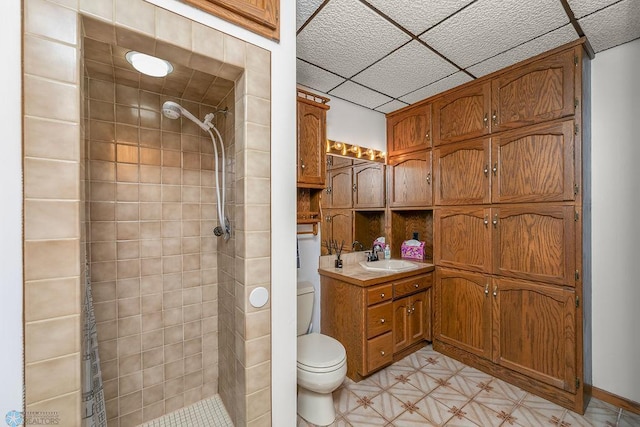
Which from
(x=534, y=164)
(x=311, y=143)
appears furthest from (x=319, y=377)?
(x=534, y=164)

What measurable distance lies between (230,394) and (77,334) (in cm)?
94

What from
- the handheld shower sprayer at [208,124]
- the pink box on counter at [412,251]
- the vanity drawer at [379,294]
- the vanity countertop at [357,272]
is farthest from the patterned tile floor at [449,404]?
the handheld shower sprayer at [208,124]

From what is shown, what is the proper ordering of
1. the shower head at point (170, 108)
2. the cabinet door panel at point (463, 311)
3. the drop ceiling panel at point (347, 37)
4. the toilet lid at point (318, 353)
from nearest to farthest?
the shower head at point (170, 108) → the drop ceiling panel at point (347, 37) → the toilet lid at point (318, 353) → the cabinet door panel at point (463, 311)

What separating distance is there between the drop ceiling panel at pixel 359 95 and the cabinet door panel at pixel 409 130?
11.4 inches

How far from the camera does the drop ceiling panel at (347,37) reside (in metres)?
1.52

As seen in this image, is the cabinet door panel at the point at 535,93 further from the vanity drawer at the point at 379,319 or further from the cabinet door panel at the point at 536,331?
the vanity drawer at the point at 379,319

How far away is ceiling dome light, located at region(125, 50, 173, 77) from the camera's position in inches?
47.2

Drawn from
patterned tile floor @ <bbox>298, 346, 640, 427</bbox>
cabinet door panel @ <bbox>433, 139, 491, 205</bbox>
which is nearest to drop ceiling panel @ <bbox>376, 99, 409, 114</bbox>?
cabinet door panel @ <bbox>433, 139, 491, 205</bbox>

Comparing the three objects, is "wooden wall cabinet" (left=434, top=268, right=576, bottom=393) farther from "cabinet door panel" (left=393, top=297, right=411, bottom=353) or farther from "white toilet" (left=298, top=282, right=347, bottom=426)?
"white toilet" (left=298, top=282, right=347, bottom=426)

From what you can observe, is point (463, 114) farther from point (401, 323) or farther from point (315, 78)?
point (401, 323)

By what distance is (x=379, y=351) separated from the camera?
2.13 m
